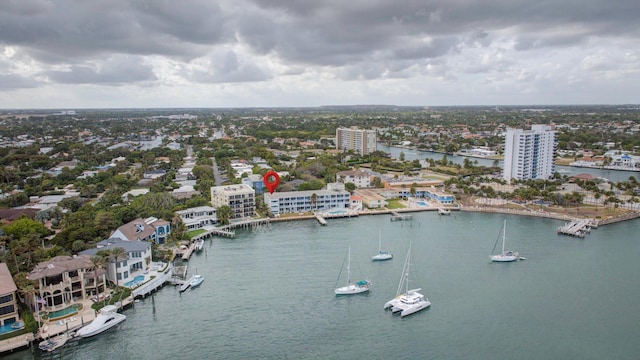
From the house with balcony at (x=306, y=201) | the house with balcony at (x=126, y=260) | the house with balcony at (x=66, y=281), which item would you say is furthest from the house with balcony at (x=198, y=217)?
the house with balcony at (x=66, y=281)

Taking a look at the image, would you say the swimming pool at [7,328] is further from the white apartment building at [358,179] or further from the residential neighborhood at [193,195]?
the white apartment building at [358,179]

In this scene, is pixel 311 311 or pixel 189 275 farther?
pixel 189 275

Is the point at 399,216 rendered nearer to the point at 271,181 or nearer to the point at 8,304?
the point at 271,181

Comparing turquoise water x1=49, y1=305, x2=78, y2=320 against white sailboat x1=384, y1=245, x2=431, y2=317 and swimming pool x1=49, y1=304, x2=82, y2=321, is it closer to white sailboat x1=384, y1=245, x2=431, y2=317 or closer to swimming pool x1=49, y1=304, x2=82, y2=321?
swimming pool x1=49, y1=304, x2=82, y2=321

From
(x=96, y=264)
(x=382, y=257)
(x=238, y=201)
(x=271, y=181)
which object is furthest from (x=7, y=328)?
(x=271, y=181)

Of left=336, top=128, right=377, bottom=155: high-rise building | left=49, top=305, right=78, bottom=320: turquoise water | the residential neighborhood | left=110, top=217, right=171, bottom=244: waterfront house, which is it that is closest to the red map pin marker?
the residential neighborhood

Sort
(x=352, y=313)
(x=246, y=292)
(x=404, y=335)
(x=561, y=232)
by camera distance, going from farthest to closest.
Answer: (x=561, y=232), (x=246, y=292), (x=352, y=313), (x=404, y=335)

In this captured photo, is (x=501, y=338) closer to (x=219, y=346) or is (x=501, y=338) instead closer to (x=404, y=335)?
(x=404, y=335)

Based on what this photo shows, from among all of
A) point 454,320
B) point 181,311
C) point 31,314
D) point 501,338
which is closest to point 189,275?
point 181,311
